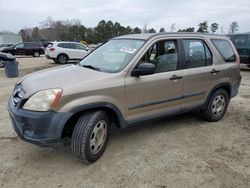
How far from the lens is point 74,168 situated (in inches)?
135

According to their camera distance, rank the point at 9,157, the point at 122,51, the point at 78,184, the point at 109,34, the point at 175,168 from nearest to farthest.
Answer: the point at 78,184 → the point at 175,168 → the point at 9,157 → the point at 122,51 → the point at 109,34

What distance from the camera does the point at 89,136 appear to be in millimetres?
3281

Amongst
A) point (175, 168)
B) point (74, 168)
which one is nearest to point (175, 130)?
point (175, 168)

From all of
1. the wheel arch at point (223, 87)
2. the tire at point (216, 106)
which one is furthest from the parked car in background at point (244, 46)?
the tire at point (216, 106)

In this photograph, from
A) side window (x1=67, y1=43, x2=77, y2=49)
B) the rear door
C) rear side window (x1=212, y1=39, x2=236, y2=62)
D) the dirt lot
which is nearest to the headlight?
the dirt lot

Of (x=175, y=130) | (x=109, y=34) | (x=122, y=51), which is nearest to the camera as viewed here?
(x=122, y=51)

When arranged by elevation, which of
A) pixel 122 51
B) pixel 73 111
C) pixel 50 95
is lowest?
pixel 73 111

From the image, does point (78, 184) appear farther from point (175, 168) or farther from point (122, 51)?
point (122, 51)

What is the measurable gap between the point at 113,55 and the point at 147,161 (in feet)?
5.61

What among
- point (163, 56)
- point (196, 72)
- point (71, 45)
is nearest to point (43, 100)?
point (163, 56)

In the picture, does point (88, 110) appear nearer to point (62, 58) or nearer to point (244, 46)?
point (244, 46)

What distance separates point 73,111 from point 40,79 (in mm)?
803

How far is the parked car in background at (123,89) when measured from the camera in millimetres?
3123

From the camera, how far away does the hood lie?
325 centimetres
